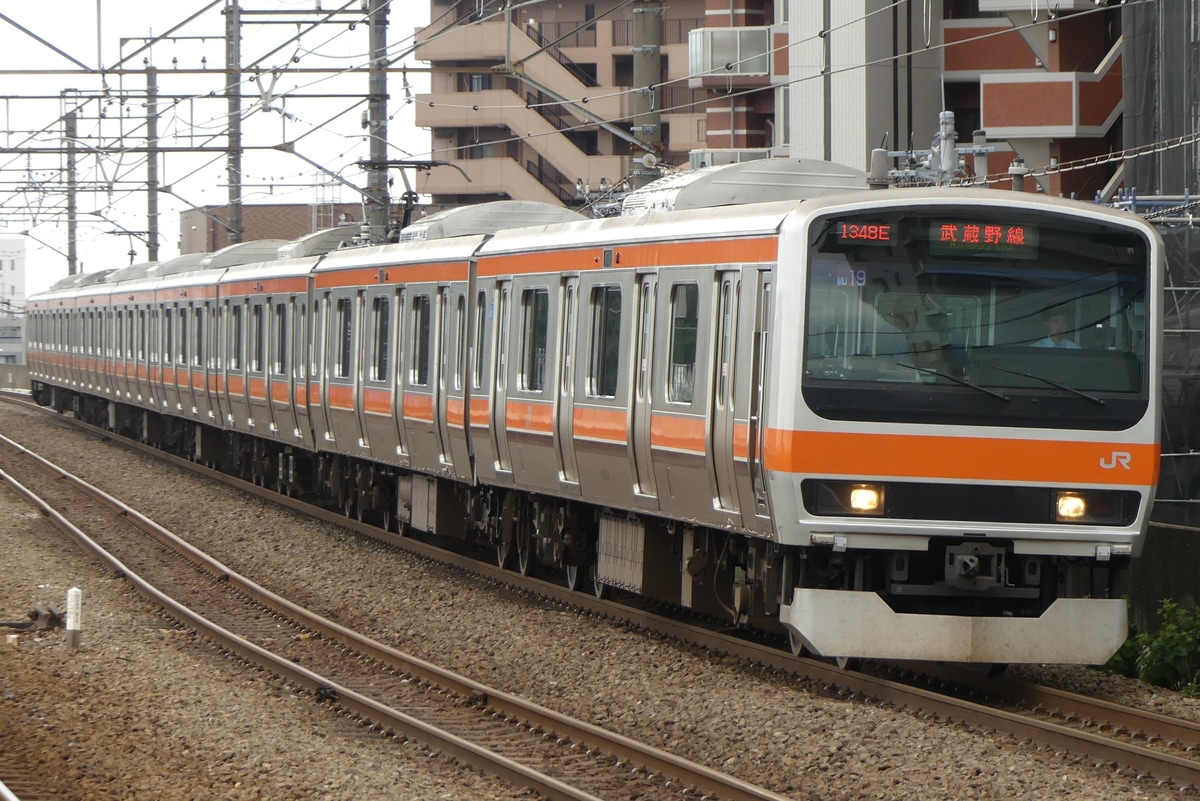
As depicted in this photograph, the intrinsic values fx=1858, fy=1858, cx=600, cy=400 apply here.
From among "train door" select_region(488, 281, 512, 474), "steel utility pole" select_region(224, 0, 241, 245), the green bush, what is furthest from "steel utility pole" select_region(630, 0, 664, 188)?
"steel utility pole" select_region(224, 0, 241, 245)

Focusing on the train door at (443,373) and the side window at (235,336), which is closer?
the train door at (443,373)

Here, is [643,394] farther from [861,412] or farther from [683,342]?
[861,412]

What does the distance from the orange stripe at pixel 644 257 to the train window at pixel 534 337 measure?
217 mm

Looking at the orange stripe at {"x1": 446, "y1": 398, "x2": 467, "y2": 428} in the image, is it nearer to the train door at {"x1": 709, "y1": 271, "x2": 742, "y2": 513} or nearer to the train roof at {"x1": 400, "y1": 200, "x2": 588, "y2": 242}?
the train roof at {"x1": 400, "y1": 200, "x2": 588, "y2": 242}

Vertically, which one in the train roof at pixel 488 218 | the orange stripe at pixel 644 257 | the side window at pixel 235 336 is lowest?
the side window at pixel 235 336

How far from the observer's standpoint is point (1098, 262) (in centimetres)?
986

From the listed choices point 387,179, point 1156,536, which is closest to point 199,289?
point 387,179

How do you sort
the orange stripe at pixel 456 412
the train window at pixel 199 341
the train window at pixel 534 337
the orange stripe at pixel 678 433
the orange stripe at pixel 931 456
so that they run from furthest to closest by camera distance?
1. the train window at pixel 199 341
2. the orange stripe at pixel 456 412
3. the train window at pixel 534 337
4. the orange stripe at pixel 678 433
5. the orange stripe at pixel 931 456

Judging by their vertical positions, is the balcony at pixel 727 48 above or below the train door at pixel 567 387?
above

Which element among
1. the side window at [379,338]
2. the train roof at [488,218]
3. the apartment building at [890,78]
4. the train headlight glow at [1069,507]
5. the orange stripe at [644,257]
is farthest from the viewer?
the apartment building at [890,78]

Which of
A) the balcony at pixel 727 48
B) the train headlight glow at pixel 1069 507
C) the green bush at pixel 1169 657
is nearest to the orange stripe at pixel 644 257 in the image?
the train headlight glow at pixel 1069 507

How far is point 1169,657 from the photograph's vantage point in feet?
35.9

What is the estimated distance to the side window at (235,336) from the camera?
968 inches

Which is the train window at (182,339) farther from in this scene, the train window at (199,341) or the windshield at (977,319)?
the windshield at (977,319)
